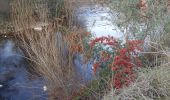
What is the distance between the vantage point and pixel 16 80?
7.14 metres

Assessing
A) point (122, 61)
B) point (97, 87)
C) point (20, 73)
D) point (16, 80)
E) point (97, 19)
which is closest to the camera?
point (122, 61)

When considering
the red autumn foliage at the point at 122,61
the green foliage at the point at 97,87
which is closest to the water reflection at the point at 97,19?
the red autumn foliage at the point at 122,61

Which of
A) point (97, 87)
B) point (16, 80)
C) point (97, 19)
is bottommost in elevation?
point (16, 80)

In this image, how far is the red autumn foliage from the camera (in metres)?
4.91

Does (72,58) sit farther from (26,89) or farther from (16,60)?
(16,60)

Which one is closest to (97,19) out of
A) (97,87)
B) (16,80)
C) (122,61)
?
(16,80)

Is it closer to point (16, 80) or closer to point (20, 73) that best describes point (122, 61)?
point (16, 80)

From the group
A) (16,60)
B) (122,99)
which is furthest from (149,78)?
(16,60)

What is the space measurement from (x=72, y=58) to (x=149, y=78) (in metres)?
2.29

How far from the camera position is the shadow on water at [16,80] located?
6516mm

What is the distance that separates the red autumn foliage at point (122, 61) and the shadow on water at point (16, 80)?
4.39ft

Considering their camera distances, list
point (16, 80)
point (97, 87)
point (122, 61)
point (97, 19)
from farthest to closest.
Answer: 1. point (97, 19)
2. point (16, 80)
3. point (97, 87)
4. point (122, 61)

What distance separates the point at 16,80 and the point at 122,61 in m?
2.83

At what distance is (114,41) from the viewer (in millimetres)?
5883
